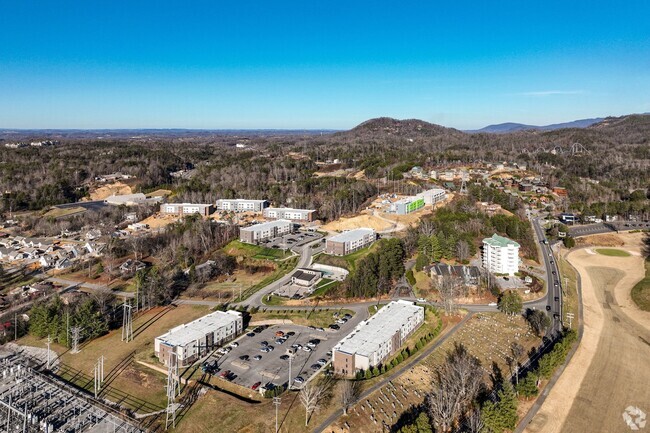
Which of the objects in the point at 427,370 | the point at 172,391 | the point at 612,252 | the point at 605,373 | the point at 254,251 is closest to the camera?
the point at 172,391

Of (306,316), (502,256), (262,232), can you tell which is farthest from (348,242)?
(502,256)

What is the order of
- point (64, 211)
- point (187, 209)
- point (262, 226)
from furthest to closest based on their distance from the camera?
point (64, 211) → point (187, 209) → point (262, 226)

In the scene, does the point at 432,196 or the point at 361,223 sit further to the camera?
the point at 432,196

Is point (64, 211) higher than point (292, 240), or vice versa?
point (292, 240)

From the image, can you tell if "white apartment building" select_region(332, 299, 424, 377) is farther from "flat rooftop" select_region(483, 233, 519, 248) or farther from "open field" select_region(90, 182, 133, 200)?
"open field" select_region(90, 182, 133, 200)

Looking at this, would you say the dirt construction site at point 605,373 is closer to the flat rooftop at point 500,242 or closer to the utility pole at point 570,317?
the utility pole at point 570,317

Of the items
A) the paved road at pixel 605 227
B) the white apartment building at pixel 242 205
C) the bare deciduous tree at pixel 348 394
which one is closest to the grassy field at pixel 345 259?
the bare deciduous tree at pixel 348 394

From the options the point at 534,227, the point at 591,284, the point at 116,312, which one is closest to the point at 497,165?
the point at 534,227

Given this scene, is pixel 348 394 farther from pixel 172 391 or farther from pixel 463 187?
pixel 463 187
